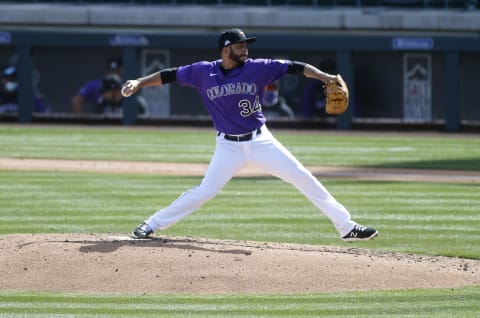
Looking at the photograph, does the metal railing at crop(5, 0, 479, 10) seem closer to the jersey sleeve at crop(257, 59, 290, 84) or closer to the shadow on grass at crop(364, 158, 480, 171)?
the shadow on grass at crop(364, 158, 480, 171)

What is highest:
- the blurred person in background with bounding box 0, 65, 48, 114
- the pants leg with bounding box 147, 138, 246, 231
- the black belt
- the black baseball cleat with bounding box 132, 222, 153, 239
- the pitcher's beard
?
the pitcher's beard

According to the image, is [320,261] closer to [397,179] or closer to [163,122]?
[397,179]

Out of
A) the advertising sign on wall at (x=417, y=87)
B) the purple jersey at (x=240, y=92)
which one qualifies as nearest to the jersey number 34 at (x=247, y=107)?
the purple jersey at (x=240, y=92)

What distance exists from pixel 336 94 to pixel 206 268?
5.33ft

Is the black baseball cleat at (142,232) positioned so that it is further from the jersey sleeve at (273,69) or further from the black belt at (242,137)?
the jersey sleeve at (273,69)

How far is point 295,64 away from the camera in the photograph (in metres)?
8.12

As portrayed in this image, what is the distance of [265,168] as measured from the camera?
8102 millimetres

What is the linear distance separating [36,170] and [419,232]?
6982 millimetres

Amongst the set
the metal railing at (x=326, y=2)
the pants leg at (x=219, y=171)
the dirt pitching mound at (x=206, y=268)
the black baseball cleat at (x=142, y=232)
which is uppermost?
the metal railing at (x=326, y=2)

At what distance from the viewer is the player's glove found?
26.1 ft

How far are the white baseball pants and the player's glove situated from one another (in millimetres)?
489

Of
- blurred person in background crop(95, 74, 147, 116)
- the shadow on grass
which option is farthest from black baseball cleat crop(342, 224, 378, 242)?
blurred person in background crop(95, 74, 147, 116)

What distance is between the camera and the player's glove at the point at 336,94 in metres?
7.96

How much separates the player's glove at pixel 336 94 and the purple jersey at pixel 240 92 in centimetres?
39
